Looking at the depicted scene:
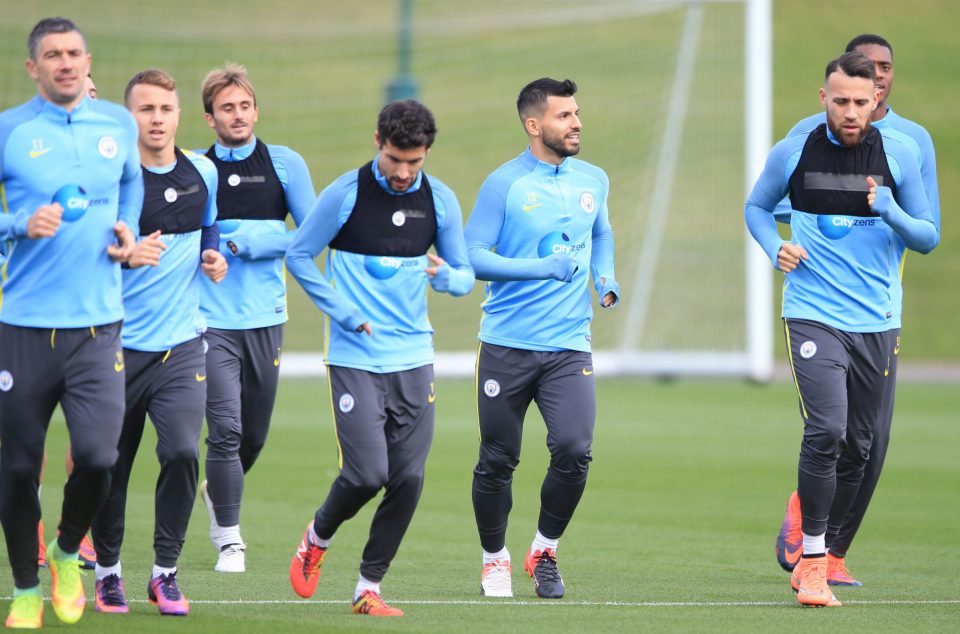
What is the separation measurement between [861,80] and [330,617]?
367 centimetres

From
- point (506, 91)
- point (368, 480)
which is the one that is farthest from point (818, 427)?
point (506, 91)

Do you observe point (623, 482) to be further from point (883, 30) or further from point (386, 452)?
point (883, 30)

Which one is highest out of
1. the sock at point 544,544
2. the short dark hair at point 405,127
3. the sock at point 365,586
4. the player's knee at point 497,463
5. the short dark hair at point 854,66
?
the short dark hair at point 854,66

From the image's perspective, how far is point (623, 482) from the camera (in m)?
13.3

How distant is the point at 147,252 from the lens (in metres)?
Answer: 6.59

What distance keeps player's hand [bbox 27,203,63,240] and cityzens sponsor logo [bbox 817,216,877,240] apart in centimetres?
382

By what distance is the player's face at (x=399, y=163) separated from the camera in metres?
6.93

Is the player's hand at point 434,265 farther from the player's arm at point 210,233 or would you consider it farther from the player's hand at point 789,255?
the player's hand at point 789,255

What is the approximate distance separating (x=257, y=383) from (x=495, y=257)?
207 centimetres

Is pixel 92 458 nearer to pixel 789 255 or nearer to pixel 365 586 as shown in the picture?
pixel 365 586

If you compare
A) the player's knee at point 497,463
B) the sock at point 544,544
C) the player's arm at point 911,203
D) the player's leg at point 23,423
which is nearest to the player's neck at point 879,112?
the player's arm at point 911,203

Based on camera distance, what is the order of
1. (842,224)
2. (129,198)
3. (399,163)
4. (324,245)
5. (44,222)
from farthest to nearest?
(842,224) < (324,245) < (399,163) < (129,198) < (44,222)

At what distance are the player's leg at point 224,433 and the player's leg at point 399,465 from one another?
1.70 metres

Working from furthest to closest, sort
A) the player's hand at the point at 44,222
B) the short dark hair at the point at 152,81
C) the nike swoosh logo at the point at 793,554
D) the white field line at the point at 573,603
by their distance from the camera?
the nike swoosh logo at the point at 793,554 < the white field line at the point at 573,603 < the short dark hair at the point at 152,81 < the player's hand at the point at 44,222
